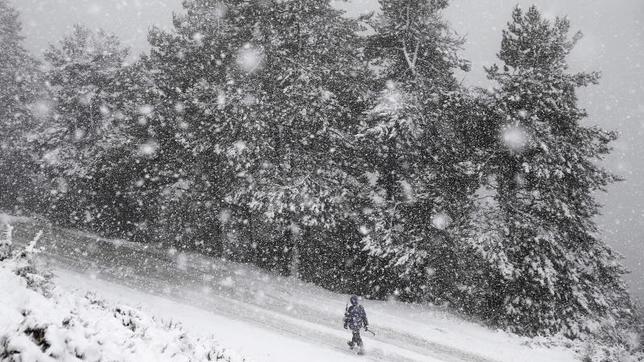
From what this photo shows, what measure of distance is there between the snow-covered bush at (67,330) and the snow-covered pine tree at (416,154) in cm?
1108

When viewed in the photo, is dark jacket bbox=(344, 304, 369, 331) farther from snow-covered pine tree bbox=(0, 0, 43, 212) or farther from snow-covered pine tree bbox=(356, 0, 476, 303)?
snow-covered pine tree bbox=(0, 0, 43, 212)

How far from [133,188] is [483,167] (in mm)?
19064

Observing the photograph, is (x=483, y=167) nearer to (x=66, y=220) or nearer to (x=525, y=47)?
(x=525, y=47)

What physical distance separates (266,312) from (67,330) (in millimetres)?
9864

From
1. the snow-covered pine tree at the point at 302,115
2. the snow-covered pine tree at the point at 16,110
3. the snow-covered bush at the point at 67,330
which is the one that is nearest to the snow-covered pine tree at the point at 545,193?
the snow-covered pine tree at the point at 302,115

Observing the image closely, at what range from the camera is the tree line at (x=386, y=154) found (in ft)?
53.2

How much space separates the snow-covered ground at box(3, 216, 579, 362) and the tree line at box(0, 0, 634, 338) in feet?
5.78

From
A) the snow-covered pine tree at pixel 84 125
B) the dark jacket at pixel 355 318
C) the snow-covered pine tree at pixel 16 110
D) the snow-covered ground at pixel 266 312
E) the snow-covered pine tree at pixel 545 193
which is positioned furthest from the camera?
the snow-covered pine tree at pixel 16 110

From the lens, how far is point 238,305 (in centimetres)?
1442

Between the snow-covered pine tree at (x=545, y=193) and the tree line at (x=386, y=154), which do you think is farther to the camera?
the tree line at (x=386, y=154)

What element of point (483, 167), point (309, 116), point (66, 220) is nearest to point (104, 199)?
point (66, 220)

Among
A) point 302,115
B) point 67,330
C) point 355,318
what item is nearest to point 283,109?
point 302,115

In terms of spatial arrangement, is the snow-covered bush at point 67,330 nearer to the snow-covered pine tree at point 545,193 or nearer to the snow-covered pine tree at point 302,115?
the snow-covered pine tree at point 302,115

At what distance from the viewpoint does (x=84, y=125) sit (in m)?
28.9
